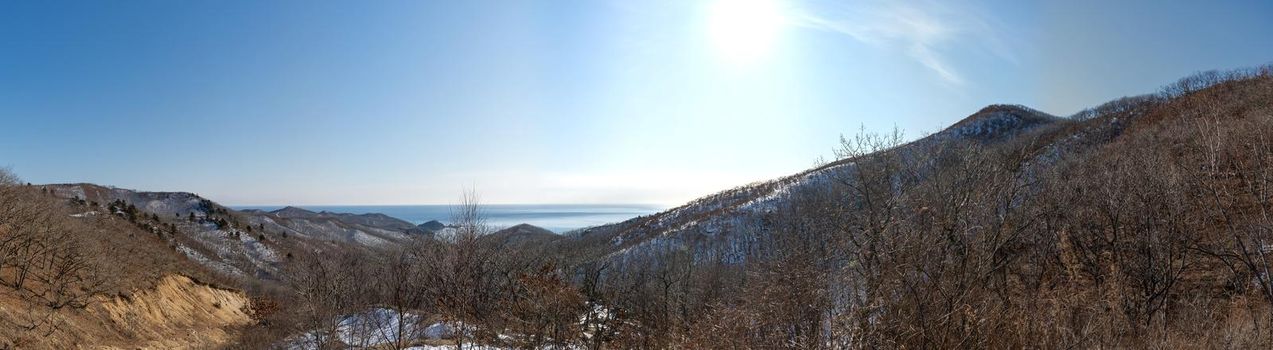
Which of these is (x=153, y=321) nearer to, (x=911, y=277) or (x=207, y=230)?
(x=911, y=277)

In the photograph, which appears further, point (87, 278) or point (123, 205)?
point (123, 205)

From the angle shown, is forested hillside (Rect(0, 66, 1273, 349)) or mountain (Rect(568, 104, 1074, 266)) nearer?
forested hillside (Rect(0, 66, 1273, 349))

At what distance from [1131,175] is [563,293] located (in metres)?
14.9

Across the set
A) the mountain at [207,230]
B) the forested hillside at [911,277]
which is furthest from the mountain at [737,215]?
the forested hillside at [911,277]

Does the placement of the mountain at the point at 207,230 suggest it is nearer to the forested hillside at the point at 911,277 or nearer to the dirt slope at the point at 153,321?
the dirt slope at the point at 153,321

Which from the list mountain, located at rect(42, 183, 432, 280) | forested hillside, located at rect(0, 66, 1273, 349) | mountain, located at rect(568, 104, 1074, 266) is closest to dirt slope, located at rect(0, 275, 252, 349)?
forested hillside, located at rect(0, 66, 1273, 349)

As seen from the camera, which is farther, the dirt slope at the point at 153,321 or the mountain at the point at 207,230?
the mountain at the point at 207,230

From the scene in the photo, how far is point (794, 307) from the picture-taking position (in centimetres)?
1152

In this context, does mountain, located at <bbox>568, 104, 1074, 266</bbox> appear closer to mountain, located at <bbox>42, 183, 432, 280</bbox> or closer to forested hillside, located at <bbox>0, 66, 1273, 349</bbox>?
mountain, located at <bbox>42, 183, 432, 280</bbox>

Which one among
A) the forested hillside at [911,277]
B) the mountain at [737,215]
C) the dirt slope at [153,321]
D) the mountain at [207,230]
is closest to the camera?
the forested hillside at [911,277]

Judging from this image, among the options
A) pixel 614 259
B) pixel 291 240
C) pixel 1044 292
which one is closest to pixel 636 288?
pixel 614 259

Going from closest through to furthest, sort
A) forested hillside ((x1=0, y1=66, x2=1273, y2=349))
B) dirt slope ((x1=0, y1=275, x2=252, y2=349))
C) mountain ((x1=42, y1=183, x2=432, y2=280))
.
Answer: forested hillside ((x1=0, y1=66, x2=1273, y2=349)), dirt slope ((x1=0, y1=275, x2=252, y2=349)), mountain ((x1=42, y1=183, x2=432, y2=280))

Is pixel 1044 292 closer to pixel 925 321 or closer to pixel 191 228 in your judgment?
pixel 925 321

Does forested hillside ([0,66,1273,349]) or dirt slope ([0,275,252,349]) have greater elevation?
forested hillside ([0,66,1273,349])
